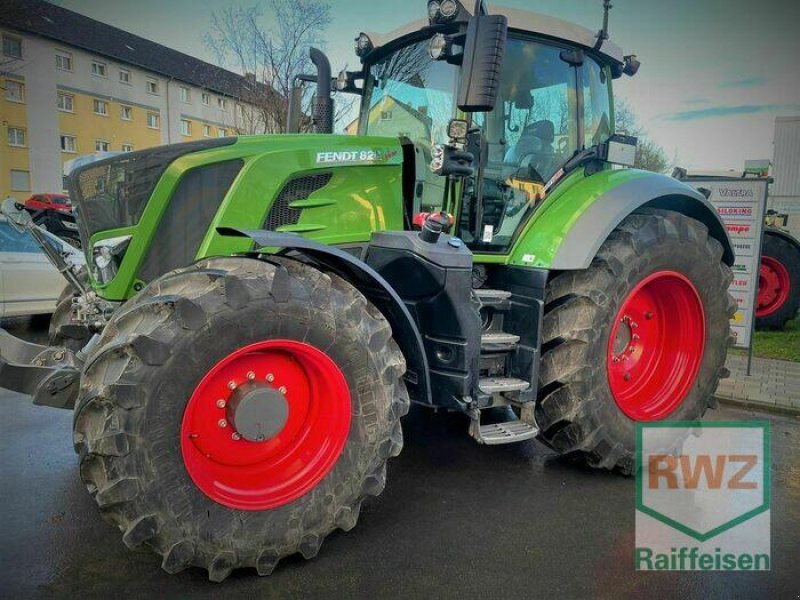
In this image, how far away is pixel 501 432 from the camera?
11.5 feet

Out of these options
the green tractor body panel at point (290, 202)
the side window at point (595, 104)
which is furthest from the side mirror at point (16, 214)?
the side window at point (595, 104)

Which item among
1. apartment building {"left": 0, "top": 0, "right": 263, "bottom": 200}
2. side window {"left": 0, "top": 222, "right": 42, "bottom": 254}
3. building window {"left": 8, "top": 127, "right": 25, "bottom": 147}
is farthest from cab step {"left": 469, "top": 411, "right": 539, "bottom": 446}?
building window {"left": 8, "top": 127, "right": 25, "bottom": 147}

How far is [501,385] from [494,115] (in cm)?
168

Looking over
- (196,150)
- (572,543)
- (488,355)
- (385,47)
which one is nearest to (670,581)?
(572,543)

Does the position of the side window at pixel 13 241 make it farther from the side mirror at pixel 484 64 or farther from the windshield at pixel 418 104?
the side mirror at pixel 484 64

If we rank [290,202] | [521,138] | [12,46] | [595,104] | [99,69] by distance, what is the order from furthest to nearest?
[99,69] → [12,46] → [595,104] → [521,138] → [290,202]

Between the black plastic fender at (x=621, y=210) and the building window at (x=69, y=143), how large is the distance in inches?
1322

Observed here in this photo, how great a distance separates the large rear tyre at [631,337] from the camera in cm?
368

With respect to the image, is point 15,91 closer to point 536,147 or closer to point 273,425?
point 536,147

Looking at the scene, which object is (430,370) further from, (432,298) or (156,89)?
(156,89)

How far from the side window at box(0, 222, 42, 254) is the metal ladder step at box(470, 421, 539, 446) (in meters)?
6.91

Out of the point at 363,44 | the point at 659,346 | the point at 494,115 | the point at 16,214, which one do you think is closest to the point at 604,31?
the point at 494,115

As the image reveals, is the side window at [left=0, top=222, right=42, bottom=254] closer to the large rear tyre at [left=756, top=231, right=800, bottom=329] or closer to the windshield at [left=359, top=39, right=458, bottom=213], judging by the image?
the windshield at [left=359, top=39, right=458, bottom=213]

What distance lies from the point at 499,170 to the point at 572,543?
2.24 metres
